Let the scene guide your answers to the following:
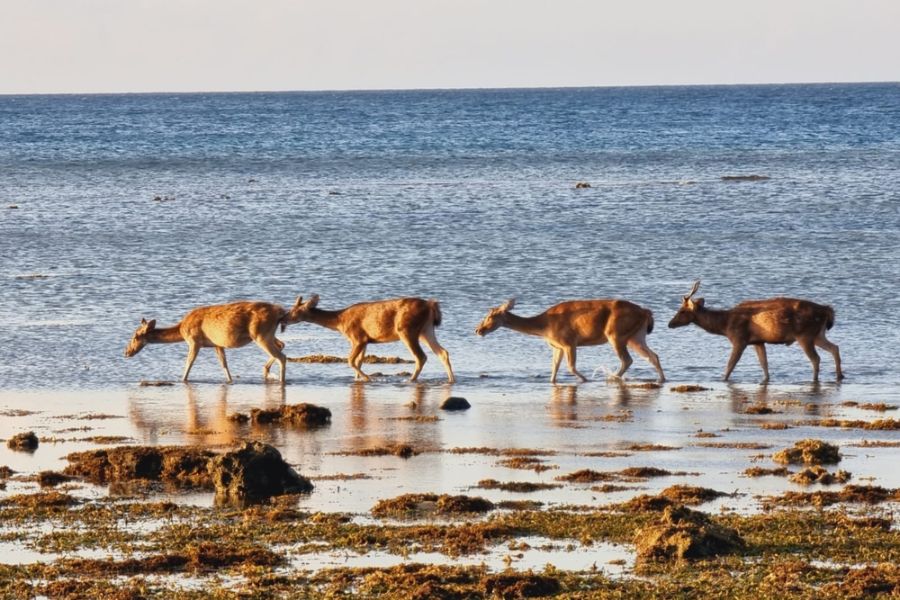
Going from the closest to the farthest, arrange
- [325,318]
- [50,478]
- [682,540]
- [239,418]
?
1. [682,540]
2. [50,478]
3. [239,418]
4. [325,318]

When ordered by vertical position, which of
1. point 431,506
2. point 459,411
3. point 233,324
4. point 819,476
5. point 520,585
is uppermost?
Result: point 233,324

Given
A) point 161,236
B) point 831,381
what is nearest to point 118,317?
point 831,381

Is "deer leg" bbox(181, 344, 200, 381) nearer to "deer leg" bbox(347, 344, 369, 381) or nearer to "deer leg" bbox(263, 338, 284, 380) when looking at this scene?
"deer leg" bbox(263, 338, 284, 380)

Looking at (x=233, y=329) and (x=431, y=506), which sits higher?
(x=233, y=329)

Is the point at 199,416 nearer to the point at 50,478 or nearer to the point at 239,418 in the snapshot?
the point at 239,418

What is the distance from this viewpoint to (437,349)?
2495 cm

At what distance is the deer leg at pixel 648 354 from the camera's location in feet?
80.3

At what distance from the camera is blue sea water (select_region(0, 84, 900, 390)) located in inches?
1080

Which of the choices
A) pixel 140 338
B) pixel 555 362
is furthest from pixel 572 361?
pixel 140 338

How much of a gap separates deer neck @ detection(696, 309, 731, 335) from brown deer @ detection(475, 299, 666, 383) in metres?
1.19

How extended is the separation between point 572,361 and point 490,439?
5.79 m

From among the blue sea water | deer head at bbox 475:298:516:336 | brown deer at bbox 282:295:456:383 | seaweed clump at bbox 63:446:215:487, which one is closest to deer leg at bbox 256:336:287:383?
the blue sea water

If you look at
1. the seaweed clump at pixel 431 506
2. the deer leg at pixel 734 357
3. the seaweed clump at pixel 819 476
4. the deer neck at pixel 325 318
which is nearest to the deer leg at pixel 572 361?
the deer leg at pixel 734 357

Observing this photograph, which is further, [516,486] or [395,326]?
[395,326]
